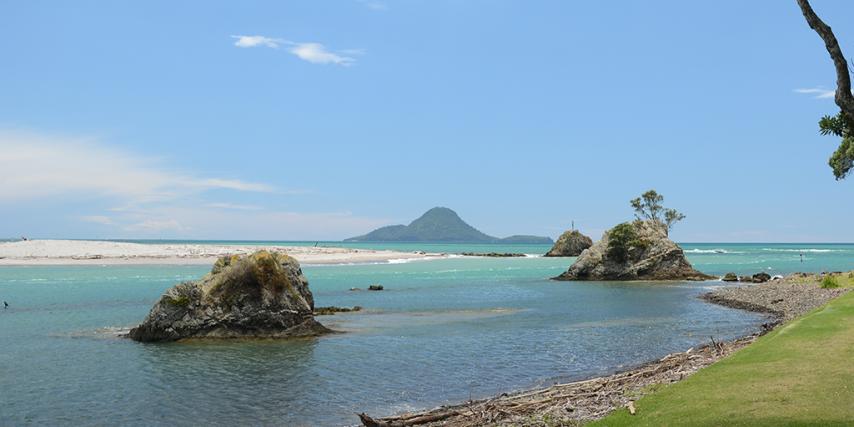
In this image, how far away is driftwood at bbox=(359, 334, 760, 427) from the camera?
14.0 metres

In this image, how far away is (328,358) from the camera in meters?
25.4

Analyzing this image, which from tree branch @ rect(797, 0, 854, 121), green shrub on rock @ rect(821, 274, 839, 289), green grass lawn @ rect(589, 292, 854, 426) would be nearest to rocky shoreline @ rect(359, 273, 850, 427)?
green grass lawn @ rect(589, 292, 854, 426)

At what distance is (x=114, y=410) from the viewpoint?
17656mm

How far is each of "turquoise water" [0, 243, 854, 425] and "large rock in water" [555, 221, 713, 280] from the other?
3134cm

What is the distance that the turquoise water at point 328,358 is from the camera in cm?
1805

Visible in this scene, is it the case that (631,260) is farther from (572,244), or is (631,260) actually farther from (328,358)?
(572,244)

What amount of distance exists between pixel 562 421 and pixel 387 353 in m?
13.8

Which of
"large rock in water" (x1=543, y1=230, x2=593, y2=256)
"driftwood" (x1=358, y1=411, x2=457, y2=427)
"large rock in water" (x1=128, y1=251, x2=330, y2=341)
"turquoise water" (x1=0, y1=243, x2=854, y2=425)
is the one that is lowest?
"turquoise water" (x1=0, y1=243, x2=854, y2=425)

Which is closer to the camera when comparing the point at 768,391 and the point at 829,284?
the point at 768,391

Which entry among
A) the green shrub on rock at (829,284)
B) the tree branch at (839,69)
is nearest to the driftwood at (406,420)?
the tree branch at (839,69)

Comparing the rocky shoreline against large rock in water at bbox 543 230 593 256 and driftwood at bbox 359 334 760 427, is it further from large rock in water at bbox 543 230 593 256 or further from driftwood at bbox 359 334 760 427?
large rock in water at bbox 543 230 593 256

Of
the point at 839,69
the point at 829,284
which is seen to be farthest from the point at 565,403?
the point at 829,284

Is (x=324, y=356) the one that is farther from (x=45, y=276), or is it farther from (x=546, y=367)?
(x=45, y=276)

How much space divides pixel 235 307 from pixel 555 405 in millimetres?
20342
